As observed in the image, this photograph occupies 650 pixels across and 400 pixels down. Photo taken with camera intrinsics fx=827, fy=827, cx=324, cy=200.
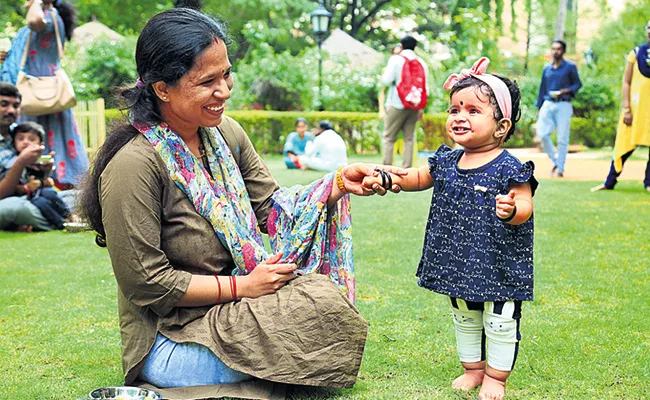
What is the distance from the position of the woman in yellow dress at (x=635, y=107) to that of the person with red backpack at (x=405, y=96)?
2774 mm

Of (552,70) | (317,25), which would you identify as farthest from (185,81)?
(317,25)

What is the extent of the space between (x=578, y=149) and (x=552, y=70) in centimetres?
899

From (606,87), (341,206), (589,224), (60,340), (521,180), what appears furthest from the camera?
(606,87)

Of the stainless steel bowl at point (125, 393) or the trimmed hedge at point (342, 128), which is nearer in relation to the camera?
the stainless steel bowl at point (125, 393)

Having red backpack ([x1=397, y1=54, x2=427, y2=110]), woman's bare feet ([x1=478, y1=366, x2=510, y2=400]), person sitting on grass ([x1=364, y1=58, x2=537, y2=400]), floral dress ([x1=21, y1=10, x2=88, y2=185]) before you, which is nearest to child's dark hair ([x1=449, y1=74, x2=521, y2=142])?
person sitting on grass ([x1=364, y1=58, x2=537, y2=400])

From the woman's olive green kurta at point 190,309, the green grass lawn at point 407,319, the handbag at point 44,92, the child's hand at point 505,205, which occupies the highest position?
the handbag at point 44,92

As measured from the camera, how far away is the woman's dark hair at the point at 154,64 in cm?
294

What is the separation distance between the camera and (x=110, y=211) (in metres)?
2.91

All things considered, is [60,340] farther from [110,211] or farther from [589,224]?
[589,224]

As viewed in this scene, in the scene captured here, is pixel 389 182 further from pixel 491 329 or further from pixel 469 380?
pixel 469 380

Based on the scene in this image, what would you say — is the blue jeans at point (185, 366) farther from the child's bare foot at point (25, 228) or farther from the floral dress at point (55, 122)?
the floral dress at point (55, 122)

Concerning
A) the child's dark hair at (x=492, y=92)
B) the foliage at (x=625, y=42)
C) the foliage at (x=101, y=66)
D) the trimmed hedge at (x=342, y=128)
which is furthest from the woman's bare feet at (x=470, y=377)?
the foliage at (x=101, y=66)

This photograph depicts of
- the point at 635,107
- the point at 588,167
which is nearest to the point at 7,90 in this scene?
the point at 635,107

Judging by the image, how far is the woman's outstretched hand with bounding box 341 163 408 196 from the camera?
10.4 ft
